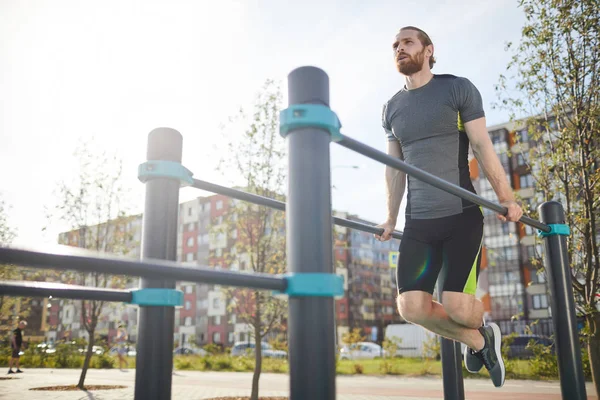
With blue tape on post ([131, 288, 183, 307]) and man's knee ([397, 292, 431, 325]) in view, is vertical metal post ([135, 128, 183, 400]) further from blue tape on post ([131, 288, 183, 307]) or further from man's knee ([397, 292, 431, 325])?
man's knee ([397, 292, 431, 325])

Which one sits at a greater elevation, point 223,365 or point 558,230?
point 558,230

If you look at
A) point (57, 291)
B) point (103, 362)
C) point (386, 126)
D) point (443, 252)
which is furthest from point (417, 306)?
point (103, 362)

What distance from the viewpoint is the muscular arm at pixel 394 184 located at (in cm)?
313

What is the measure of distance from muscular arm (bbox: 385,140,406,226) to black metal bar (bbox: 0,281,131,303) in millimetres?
1898

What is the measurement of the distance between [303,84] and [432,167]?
1.62 m

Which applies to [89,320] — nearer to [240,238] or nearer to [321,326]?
[240,238]

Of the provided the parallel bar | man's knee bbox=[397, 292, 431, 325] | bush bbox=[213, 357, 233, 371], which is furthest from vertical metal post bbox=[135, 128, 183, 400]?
bush bbox=[213, 357, 233, 371]

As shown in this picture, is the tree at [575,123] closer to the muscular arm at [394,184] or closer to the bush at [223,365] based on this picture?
the muscular arm at [394,184]

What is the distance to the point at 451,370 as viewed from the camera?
10.9ft

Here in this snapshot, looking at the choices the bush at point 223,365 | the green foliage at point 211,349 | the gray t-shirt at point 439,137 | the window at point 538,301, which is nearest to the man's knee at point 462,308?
the gray t-shirt at point 439,137

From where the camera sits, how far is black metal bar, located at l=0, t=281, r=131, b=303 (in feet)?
3.87

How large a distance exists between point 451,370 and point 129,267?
2785 mm

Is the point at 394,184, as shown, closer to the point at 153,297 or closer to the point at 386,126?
the point at 386,126

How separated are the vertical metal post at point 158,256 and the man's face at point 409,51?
5.15 ft
